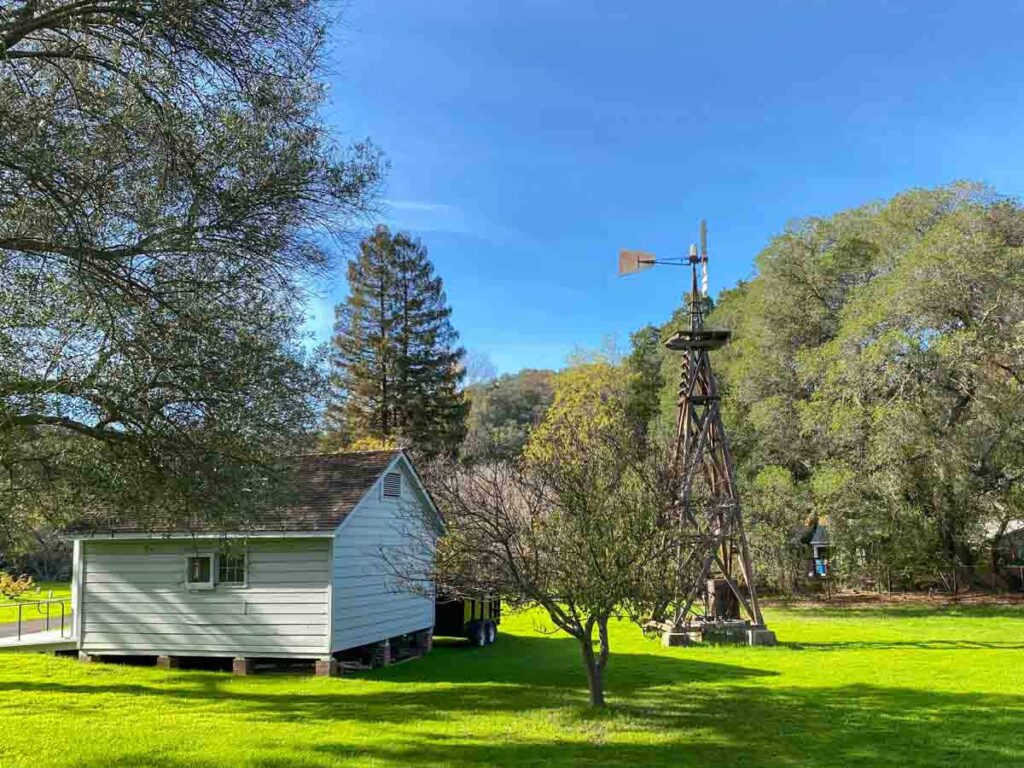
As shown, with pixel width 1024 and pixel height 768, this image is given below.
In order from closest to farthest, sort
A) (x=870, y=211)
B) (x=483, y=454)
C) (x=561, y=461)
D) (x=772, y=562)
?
(x=561, y=461), (x=772, y=562), (x=870, y=211), (x=483, y=454)

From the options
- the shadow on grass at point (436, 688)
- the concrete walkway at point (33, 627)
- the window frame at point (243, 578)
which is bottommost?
the concrete walkway at point (33, 627)

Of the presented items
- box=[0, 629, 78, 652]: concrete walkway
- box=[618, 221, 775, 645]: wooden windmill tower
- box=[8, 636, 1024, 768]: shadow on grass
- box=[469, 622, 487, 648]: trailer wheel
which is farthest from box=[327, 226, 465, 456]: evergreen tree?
box=[8, 636, 1024, 768]: shadow on grass

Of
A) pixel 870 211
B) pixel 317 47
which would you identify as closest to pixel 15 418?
pixel 317 47

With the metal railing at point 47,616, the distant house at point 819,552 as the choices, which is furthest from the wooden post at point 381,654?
the distant house at point 819,552

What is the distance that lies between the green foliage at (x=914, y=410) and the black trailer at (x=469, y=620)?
10.2 meters

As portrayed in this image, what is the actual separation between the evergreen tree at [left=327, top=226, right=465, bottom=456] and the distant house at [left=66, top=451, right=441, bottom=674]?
870 inches

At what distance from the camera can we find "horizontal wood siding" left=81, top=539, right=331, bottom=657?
13.8m

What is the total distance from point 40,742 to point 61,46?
22.9 ft

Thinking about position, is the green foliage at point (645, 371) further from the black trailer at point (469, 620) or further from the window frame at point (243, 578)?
the window frame at point (243, 578)

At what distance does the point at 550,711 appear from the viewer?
10141 mm

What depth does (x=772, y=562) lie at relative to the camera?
25.1 metres

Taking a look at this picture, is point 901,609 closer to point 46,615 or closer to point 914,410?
point 914,410

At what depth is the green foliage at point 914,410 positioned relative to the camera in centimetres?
2378

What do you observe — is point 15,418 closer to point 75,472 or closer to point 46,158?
point 75,472
